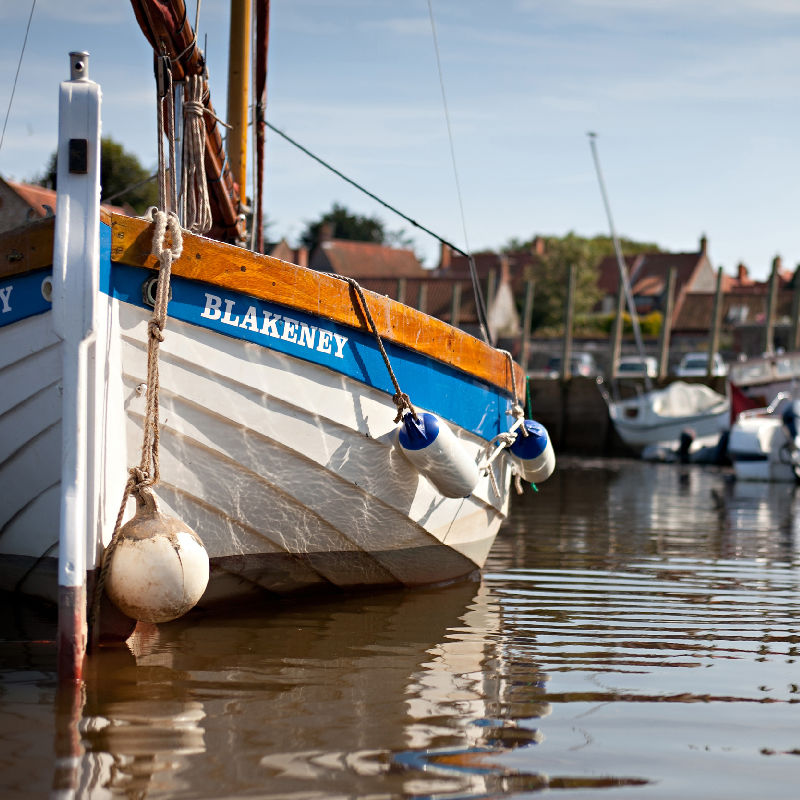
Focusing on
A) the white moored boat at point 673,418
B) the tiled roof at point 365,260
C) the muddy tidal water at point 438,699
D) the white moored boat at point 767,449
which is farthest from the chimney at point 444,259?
the muddy tidal water at point 438,699

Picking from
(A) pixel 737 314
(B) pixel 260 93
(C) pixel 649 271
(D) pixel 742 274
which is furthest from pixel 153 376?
(D) pixel 742 274

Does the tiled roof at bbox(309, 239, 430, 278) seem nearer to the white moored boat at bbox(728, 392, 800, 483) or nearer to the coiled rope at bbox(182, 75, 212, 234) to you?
the white moored boat at bbox(728, 392, 800, 483)

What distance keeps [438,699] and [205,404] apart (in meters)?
1.58

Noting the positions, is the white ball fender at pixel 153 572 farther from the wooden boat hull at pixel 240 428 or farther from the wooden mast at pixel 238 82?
the wooden mast at pixel 238 82

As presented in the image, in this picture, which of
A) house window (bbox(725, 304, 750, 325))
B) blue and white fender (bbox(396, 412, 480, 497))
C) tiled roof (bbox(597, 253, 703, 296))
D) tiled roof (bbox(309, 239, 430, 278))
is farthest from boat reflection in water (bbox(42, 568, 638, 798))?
tiled roof (bbox(597, 253, 703, 296))

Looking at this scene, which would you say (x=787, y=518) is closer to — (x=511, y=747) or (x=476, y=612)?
(x=476, y=612)

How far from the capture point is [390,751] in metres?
3.39

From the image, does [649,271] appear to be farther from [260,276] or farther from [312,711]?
[312,711]

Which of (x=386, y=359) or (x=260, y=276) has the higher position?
(x=260, y=276)

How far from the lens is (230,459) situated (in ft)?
15.9

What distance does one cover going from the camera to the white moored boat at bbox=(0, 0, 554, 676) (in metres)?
4.12

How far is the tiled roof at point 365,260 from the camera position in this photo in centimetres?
5662

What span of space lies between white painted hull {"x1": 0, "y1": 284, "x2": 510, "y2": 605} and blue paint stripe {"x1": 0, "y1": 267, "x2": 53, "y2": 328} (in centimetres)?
4

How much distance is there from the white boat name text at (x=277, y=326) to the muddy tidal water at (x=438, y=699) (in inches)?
50.5
